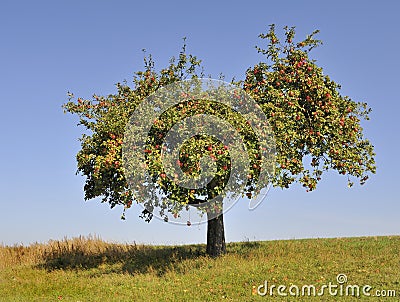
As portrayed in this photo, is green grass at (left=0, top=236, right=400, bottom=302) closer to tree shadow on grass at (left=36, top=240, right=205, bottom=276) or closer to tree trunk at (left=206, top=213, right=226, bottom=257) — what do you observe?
tree shadow on grass at (left=36, top=240, right=205, bottom=276)

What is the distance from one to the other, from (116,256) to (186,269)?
837 cm

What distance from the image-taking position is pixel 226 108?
2317 centimetres

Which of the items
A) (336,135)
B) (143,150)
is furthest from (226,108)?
(336,135)

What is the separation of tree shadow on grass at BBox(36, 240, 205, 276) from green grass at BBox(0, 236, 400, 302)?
2.5 inches

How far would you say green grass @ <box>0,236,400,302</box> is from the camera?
790 inches

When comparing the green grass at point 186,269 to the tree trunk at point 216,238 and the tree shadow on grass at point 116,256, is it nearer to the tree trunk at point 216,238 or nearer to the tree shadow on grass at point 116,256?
the tree shadow on grass at point 116,256

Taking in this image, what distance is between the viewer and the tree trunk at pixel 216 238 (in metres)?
26.3

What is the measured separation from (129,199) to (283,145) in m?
8.01

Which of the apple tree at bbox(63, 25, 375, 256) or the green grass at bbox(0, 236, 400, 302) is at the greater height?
the apple tree at bbox(63, 25, 375, 256)

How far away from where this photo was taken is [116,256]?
30828mm

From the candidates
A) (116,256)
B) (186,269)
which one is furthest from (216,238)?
(116,256)

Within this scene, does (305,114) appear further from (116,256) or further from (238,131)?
(116,256)

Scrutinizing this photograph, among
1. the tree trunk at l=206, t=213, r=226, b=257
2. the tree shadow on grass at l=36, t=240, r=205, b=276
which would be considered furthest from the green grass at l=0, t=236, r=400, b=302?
the tree trunk at l=206, t=213, r=226, b=257

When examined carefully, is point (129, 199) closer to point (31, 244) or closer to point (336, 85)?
point (336, 85)
